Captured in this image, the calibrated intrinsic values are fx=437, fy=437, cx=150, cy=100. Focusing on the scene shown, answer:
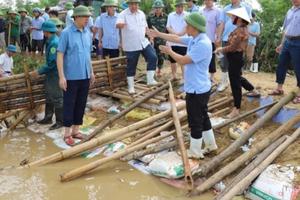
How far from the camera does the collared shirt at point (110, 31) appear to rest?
8.82m

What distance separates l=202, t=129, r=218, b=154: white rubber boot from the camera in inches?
228

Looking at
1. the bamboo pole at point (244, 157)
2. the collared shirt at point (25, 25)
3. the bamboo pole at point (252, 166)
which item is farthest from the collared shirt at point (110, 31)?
the collared shirt at point (25, 25)

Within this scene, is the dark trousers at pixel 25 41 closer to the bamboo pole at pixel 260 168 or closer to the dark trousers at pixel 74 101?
the dark trousers at pixel 74 101

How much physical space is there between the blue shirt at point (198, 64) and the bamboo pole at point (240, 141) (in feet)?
2.79

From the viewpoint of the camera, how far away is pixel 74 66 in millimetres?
6344

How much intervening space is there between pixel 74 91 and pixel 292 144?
315 centimetres

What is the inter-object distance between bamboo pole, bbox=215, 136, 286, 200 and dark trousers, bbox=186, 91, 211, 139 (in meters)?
0.78

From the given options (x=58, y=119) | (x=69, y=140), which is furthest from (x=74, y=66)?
(x=58, y=119)

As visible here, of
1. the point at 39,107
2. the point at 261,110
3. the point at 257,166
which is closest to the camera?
the point at 257,166

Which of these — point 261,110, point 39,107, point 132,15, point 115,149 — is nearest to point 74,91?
point 115,149

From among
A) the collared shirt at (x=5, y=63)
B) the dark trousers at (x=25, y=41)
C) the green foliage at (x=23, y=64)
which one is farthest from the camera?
the dark trousers at (x=25, y=41)

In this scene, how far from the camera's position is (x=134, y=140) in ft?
21.0

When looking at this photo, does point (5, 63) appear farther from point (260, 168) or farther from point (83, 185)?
point (260, 168)

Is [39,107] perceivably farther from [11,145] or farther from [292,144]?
[292,144]
